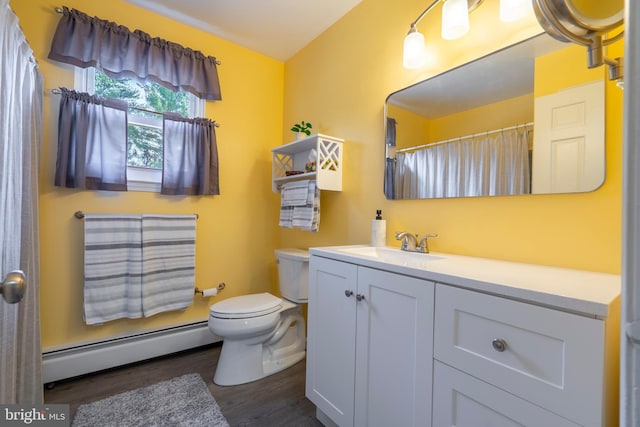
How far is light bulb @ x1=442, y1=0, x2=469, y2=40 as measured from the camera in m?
1.18

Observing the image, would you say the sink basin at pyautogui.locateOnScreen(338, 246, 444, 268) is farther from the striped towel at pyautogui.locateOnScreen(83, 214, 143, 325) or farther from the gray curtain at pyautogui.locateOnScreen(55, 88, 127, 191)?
the gray curtain at pyautogui.locateOnScreen(55, 88, 127, 191)

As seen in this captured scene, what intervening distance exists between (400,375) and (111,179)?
2011mm

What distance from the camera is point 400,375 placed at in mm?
972

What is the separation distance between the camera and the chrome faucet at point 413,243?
1.37 m

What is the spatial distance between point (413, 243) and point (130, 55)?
218 centimetres

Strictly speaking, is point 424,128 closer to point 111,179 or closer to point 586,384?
point 586,384

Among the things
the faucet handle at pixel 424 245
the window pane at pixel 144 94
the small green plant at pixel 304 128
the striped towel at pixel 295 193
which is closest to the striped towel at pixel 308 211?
the striped towel at pixel 295 193

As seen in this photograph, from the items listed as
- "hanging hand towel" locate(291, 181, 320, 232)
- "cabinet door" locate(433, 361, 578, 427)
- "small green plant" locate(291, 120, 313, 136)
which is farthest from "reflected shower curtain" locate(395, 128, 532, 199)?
"small green plant" locate(291, 120, 313, 136)

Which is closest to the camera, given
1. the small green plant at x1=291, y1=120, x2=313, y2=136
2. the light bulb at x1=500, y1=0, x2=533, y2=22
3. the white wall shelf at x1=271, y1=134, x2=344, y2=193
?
the light bulb at x1=500, y1=0, x2=533, y2=22

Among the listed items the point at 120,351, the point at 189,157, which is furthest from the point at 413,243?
the point at 120,351

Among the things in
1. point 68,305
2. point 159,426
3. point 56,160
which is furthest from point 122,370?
point 56,160

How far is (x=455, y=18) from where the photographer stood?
1193 mm

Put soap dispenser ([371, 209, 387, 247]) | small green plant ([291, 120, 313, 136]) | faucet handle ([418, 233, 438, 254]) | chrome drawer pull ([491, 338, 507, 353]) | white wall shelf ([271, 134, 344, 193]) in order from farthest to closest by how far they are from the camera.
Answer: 1. small green plant ([291, 120, 313, 136])
2. white wall shelf ([271, 134, 344, 193])
3. soap dispenser ([371, 209, 387, 247])
4. faucet handle ([418, 233, 438, 254])
5. chrome drawer pull ([491, 338, 507, 353])

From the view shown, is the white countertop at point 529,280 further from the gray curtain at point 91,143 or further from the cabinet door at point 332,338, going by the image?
the gray curtain at point 91,143
